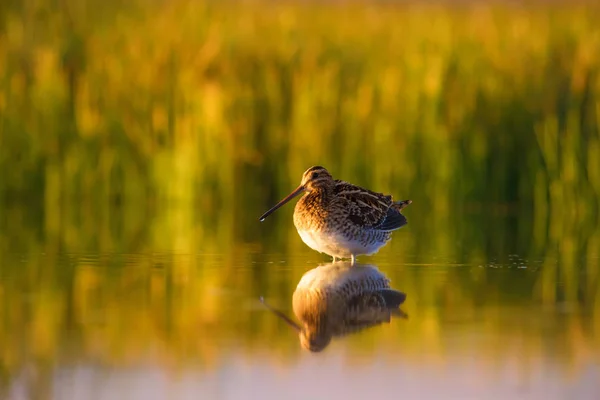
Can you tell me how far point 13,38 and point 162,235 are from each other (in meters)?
4.30

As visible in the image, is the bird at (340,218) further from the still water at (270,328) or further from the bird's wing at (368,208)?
the still water at (270,328)

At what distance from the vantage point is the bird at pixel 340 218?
9203 millimetres

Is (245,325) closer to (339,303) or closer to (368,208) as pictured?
(339,303)

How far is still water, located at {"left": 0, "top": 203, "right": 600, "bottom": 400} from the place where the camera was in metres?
5.26

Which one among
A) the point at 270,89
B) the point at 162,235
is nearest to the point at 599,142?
the point at 270,89

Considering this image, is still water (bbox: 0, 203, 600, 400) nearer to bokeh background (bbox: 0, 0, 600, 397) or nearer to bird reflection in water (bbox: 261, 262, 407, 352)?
bird reflection in water (bbox: 261, 262, 407, 352)

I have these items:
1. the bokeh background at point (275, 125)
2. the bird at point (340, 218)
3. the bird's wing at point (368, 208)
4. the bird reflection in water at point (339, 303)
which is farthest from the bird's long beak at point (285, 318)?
the bokeh background at point (275, 125)

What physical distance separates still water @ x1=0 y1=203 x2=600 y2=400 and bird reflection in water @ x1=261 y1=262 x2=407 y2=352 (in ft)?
0.22

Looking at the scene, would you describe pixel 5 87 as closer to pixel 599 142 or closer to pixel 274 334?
pixel 599 142

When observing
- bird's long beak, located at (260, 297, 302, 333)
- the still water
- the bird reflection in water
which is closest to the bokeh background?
the still water

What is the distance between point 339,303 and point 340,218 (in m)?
2.02

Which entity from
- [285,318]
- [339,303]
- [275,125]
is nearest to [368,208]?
[339,303]

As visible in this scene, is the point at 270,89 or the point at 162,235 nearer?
the point at 162,235

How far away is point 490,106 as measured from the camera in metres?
13.9
